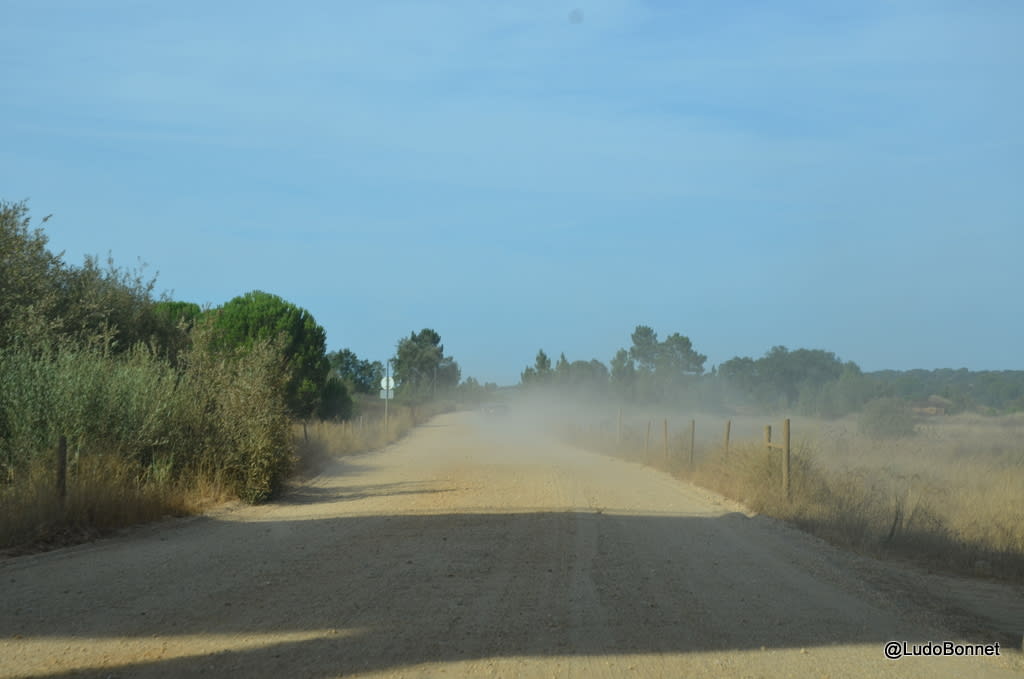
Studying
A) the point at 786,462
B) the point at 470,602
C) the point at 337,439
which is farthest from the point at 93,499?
the point at 337,439

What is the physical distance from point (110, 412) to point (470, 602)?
9779 mm

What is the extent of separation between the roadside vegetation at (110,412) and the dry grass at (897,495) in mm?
10115

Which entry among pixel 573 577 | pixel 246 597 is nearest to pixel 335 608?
pixel 246 597

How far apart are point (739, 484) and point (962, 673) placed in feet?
41.0

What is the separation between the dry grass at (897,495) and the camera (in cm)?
1324

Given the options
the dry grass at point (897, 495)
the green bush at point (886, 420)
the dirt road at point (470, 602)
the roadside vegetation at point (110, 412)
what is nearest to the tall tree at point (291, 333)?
the roadside vegetation at point (110, 412)

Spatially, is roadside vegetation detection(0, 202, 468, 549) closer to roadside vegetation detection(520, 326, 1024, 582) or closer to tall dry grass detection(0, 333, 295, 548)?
tall dry grass detection(0, 333, 295, 548)

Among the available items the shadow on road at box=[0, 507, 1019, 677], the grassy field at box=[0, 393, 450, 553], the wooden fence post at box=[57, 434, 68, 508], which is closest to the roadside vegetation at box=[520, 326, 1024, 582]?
the shadow on road at box=[0, 507, 1019, 677]

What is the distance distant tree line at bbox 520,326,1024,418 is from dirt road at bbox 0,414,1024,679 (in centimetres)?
4837

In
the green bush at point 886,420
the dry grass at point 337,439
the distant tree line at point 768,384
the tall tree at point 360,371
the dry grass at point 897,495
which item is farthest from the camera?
the tall tree at point 360,371

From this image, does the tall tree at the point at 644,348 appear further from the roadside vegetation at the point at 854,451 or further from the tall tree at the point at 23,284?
the tall tree at the point at 23,284

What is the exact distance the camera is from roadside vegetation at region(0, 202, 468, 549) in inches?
496

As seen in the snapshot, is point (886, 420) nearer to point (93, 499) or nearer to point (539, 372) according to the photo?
point (93, 499)

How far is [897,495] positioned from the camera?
1764 cm
